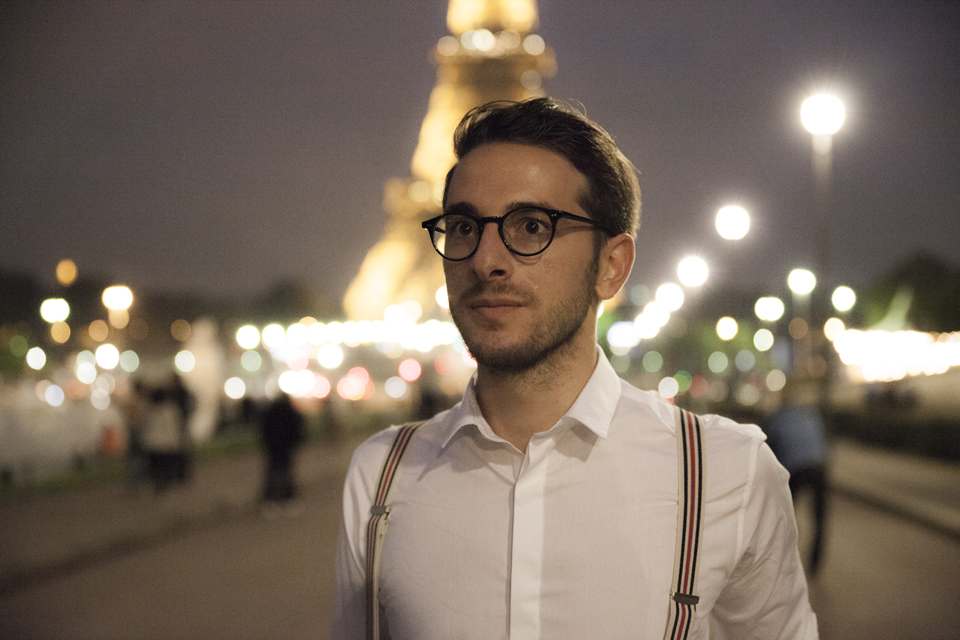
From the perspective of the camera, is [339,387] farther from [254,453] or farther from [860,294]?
[860,294]

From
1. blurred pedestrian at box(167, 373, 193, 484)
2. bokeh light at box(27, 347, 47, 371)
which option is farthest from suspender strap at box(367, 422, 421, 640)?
bokeh light at box(27, 347, 47, 371)

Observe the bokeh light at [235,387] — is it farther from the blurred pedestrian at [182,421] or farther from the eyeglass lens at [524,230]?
the eyeglass lens at [524,230]

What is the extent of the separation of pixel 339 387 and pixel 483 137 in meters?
48.0

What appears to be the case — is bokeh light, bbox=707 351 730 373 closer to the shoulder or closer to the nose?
the shoulder

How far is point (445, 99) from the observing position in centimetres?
4625

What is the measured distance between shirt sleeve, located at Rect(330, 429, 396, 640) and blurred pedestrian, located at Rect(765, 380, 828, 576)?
24.1 feet

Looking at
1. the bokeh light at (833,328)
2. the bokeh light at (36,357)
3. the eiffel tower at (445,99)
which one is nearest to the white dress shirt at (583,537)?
the eiffel tower at (445,99)

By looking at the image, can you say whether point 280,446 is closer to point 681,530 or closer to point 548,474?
point 548,474

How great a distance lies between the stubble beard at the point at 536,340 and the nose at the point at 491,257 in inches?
1.5

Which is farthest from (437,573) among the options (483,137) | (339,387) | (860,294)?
(860,294)

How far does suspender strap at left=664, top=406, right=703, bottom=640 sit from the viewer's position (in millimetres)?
1962

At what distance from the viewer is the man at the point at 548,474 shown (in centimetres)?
200

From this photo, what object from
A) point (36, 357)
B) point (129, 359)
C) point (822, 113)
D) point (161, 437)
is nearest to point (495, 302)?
point (822, 113)

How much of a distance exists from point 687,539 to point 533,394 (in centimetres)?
50
